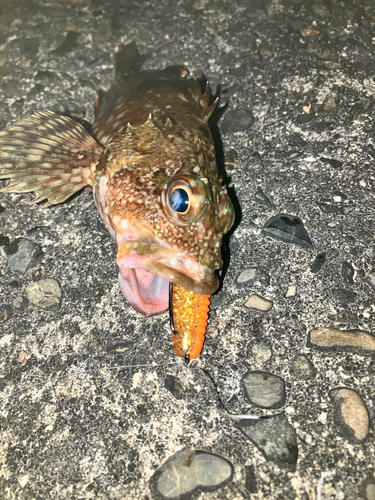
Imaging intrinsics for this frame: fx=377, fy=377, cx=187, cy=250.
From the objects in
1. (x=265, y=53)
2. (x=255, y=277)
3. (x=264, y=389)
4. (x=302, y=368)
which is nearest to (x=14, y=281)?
(x=255, y=277)

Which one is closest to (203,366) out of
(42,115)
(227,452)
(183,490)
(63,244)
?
(227,452)

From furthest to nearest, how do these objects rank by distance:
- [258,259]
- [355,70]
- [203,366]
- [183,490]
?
1. [355,70]
2. [258,259]
3. [203,366]
4. [183,490]

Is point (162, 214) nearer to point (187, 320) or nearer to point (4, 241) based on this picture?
point (187, 320)

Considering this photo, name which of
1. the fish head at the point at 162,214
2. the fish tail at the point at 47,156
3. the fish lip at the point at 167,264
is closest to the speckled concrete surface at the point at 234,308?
the fish tail at the point at 47,156

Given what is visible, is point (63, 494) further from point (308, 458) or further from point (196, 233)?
point (196, 233)

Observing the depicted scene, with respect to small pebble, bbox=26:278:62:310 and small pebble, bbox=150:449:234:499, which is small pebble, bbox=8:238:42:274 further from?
small pebble, bbox=150:449:234:499

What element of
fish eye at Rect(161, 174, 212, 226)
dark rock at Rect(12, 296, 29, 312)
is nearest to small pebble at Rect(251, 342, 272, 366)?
fish eye at Rect(161, 174, 212, 226)

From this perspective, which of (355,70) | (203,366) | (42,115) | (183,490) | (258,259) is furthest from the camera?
(355,70)
